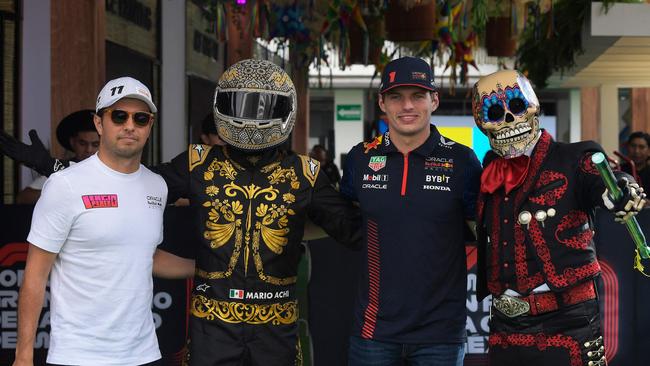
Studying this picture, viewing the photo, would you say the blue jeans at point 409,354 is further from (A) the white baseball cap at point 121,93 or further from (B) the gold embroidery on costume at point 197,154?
(A) the white baseball cap at point 121,93

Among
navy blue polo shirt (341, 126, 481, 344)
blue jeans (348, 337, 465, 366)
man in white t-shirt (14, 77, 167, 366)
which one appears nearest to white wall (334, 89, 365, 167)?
navy blue polo shirt (341, 126, 481, 344)

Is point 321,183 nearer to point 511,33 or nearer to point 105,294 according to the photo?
point 105,294

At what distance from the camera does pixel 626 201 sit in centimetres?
290

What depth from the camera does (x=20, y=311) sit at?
305 centimetres

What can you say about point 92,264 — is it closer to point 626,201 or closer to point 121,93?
point 121,93

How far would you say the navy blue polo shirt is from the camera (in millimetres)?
3350

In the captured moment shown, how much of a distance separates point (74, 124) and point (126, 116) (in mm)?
1963

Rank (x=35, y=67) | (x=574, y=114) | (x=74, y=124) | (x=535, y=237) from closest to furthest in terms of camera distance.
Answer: (x=535, y=237) < (x=74, y=124) < (x=35, y=67) < (x=574, y=114)

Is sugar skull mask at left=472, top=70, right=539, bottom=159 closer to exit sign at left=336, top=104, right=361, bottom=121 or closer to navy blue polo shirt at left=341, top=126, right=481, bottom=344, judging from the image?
navy blue polo shirt at left=341, top=126, right=481, bottom=344

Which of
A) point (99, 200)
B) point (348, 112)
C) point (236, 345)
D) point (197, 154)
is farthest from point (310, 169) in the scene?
point (348, 112)

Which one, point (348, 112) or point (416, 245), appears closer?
point (416, 245)

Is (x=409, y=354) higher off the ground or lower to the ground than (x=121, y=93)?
lower

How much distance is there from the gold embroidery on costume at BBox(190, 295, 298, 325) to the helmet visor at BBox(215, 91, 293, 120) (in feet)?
2.24

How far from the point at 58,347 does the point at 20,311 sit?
18 centimetres
